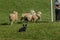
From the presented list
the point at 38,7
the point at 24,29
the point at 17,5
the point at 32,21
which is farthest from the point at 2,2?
the point at 24,29

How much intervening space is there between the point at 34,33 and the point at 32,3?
20562mm

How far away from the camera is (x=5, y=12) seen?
30.6m

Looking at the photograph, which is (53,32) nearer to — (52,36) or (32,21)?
(52,36)

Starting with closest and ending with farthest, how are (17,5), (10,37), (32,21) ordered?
(10,37)
(32,21)
(17,5)

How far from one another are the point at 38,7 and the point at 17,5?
7.57ft

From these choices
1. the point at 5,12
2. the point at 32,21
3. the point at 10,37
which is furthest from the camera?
the point at 5,12

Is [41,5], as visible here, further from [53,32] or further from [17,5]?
[53,32]

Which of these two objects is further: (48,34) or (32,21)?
(32,21)

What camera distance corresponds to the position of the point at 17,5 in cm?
3272

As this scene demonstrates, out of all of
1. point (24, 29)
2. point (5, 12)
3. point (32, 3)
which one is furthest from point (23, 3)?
point (24, 29)

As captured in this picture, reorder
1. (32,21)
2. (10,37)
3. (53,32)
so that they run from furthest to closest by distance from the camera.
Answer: (32,21), (53,32), (10,37)

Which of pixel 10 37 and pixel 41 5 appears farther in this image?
pixel 41 5

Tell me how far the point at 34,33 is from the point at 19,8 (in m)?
18.9

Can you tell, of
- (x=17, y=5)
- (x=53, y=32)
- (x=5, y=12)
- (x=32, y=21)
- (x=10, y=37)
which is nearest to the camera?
(x=10, y=37)
